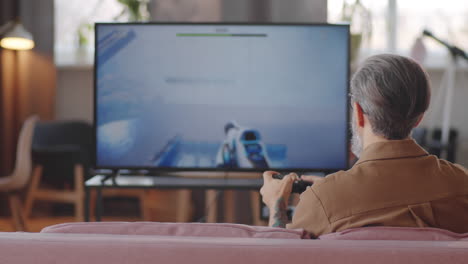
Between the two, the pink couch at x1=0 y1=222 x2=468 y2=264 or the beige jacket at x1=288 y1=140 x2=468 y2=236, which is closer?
the pink couch at x1=0 y1=222 x2=468 y2=264

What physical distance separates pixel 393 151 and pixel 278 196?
391 mm

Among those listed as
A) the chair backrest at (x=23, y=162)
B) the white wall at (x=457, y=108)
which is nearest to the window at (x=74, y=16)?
the chair backrest at (x=23, y=162)

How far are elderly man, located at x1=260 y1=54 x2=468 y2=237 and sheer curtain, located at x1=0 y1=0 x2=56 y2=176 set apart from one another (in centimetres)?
361

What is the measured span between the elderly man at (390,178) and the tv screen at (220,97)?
97 cm

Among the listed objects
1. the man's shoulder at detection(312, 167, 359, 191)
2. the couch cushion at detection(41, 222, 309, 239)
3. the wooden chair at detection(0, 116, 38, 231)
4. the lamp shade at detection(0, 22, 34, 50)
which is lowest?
the wooden chair at detection(0, 116, 38, 231)

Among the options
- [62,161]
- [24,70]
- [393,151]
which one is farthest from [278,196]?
[24,70]

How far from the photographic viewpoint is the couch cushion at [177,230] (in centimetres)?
91

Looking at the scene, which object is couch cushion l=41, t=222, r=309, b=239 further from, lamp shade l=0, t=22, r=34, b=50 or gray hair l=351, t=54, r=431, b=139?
lamp shade l=0, t=22, r=34, b=50

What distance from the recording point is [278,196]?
4.67ft

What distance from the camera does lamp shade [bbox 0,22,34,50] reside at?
3779mm

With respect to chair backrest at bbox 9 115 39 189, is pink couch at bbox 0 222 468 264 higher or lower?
higher

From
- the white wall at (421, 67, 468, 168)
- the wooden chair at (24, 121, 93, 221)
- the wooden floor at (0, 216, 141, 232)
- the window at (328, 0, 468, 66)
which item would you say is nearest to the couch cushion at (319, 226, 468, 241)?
the wooden chair at (24, 121, 93, 221)

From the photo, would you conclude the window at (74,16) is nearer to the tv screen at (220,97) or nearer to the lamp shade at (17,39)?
the lamp shade at (17,39)

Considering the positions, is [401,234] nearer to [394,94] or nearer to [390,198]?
[390,198]
